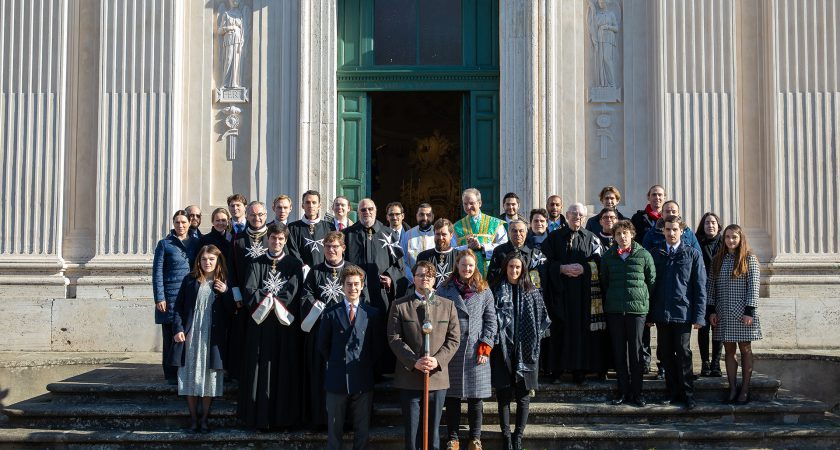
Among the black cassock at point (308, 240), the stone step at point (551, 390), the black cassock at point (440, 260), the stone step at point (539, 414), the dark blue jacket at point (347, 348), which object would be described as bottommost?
the stone step at point (539, 414)

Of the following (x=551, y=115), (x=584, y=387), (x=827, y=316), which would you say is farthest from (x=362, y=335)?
(x=827, y=316)

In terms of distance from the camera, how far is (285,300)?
9234 millimetres

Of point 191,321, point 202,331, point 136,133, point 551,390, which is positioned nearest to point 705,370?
point 551,390

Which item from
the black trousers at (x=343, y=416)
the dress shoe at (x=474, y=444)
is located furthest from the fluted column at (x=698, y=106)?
the black trousers at (x=343, y=416)

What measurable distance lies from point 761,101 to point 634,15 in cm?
190

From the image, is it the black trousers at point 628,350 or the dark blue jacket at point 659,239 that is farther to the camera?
the dark blue jacket at point 659,239

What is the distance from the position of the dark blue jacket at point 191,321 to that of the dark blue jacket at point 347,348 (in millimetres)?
1018

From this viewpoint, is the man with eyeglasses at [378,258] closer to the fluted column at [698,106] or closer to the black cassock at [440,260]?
the black cassock at [440,260]

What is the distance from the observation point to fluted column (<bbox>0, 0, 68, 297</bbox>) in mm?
12938

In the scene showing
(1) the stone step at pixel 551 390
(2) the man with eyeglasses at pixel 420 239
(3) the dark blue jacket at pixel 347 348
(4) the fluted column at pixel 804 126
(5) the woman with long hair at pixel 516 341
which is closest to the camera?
(3) the dark blue jacket at pixel 347 348

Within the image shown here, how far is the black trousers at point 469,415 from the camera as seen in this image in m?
8.80

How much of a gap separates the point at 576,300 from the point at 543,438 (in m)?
1.45

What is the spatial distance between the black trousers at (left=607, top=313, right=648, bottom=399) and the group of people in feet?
0.04

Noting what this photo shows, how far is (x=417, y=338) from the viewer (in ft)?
28.2
